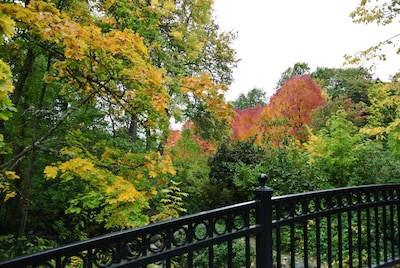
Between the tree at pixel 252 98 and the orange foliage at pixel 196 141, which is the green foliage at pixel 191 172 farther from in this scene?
the tree at pixel 252 98

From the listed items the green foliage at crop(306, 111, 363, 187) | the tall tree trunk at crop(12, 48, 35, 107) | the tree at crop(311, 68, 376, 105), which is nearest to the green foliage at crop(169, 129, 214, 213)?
A: the green foliage at crop(306, 111, 363, 187)

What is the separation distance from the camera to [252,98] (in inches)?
1064

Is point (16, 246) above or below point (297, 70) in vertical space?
below

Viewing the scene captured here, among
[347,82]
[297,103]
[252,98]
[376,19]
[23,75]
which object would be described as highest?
[252,98]

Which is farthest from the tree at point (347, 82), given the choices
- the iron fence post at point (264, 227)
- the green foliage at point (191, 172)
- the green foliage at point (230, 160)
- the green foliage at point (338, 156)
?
the iron fence post at point (264, 227)

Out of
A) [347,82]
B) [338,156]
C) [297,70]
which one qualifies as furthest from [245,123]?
[338,156]

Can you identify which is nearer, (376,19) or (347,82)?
(376,19)

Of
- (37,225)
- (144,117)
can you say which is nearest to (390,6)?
(144,117)

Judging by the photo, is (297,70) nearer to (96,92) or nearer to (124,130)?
(124,130)

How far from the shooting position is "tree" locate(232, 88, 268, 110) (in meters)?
26.4

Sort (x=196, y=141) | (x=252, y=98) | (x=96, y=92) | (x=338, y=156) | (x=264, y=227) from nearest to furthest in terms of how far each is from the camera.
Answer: (x=264, y=227) < (x=96, y=92) < (x=338, y=156) < (x=196, y=141) < (x=252, y=98)

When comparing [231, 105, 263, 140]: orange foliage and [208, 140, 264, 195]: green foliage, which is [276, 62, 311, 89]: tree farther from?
[208, 140, 264, 195]: green foliage

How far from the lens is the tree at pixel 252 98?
26.4 metres

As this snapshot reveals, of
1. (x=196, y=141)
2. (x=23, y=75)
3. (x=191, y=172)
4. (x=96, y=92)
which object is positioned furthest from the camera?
(x=196, y=141)
